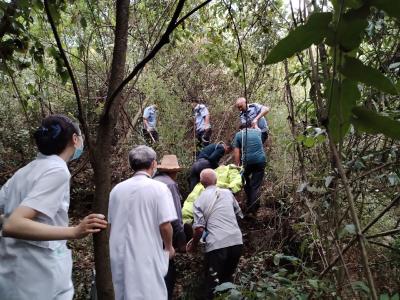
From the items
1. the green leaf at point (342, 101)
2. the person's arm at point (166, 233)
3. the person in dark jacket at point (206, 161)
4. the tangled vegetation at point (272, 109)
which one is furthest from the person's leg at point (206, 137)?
the green leaf at point (342, 101)

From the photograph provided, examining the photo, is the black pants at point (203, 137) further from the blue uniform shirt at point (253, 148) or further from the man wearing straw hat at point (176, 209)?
the man wearing straw hat at point (176, 209)

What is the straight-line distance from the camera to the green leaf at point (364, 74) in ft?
2.26

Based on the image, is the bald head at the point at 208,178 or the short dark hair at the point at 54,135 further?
the bald head at the point at 208,178

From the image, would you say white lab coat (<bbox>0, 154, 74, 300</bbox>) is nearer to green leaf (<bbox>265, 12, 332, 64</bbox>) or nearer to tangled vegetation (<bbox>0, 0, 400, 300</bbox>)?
tangled vegetation (<bbox>0, 0, 400, 300</bbox>)

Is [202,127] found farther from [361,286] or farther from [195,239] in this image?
[361,286]

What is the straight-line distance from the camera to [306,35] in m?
0.69

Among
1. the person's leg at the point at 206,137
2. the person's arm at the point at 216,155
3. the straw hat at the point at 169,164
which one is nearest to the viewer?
the straw hat at the point at 169,164

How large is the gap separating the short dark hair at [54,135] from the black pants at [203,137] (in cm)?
510

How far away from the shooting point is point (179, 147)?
7.16 meters

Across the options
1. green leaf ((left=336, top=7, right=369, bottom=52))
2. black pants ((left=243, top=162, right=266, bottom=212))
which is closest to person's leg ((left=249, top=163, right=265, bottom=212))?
black pants ((left=243, top=162, right=266, bottom=212))

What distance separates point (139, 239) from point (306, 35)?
7.89 ft

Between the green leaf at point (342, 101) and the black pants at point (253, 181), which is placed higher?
the black pants at point (253, 181)

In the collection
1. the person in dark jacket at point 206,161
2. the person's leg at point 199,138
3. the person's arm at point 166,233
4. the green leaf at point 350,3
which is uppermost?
the person's leg at point 199,138

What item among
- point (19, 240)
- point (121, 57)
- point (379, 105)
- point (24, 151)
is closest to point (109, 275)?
point (121, 57)
